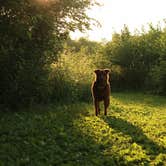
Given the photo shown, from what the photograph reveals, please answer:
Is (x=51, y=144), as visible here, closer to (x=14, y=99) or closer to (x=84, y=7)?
(x=14, y=99)

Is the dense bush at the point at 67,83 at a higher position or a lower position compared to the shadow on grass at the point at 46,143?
higher

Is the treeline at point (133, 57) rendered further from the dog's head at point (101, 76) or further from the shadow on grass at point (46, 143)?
the shadow on grass at point (46, 143)

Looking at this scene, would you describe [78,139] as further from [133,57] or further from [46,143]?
Result: [133,57]

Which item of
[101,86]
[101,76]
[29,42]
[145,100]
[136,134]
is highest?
[29,42]

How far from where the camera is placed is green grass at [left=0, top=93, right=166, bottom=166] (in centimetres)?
831

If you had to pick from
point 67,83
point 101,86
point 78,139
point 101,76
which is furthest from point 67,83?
point 78,139

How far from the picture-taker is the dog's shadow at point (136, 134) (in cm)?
936

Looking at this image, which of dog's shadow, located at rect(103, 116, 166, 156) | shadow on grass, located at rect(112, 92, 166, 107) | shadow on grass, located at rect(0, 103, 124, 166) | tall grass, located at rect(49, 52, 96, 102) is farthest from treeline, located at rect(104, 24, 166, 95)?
shadow on grass, located at rect(0, 103, 124, 166)

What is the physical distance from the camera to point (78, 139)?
10.2 meters

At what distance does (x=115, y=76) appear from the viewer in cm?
3388

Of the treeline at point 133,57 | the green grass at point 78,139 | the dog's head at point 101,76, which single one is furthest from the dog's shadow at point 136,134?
the treeline at point 133,57

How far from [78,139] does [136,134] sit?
1.96 meters

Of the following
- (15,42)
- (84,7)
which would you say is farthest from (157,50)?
(15,42)

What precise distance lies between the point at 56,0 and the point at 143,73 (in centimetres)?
1995
